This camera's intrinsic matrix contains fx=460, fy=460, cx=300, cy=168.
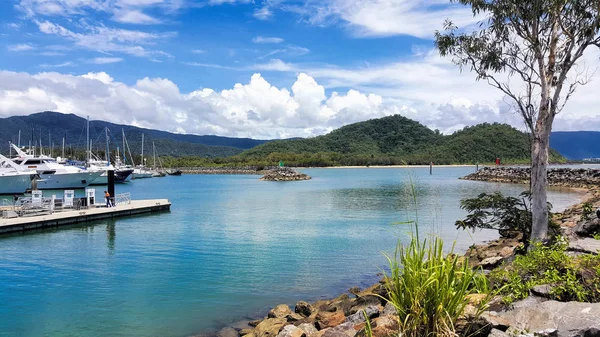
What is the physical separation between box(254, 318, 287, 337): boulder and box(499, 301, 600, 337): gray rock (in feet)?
17.3

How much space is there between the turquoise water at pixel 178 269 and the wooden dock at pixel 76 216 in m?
0.90

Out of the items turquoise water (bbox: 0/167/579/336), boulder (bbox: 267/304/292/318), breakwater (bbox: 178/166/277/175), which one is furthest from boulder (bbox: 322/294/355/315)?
breakwater (bbox: 178/166/277/175)

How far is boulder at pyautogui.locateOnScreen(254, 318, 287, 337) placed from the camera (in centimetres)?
973

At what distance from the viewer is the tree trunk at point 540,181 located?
11.7 meters

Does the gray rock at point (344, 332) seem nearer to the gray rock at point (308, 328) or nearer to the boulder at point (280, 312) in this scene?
the gray rock at point (308, 328)

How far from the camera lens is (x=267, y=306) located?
510 inches

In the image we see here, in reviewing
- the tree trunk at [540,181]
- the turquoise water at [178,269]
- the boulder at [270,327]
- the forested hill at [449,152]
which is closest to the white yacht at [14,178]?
the turquoise water at [178,269]

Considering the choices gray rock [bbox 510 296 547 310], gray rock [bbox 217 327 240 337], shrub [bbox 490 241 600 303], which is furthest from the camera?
gray rock [bbox 217 327 240 337]

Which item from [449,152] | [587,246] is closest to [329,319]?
[587,246]

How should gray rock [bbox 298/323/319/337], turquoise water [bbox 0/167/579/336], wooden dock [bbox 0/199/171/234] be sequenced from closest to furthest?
gray rock [bbox 298/323/319/337] → turquoise water [bbox 0/167/579/336] → wooden dock [bbox 0/199/171/234]

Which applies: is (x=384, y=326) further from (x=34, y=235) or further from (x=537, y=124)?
(x=34, y=235)

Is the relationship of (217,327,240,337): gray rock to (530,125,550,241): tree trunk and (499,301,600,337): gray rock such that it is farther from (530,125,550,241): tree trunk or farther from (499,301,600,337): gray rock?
(530,125,550,241): tree trunk

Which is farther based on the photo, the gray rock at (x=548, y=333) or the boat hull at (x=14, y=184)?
the boat hull at (x=14, y=184)

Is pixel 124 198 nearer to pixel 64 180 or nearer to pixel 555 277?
pixel 64 180
